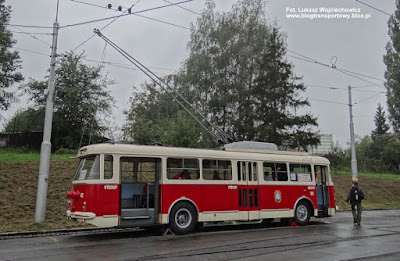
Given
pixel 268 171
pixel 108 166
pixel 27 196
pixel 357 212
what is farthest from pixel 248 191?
pixel 27 196

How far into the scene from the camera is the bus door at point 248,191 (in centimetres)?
1355

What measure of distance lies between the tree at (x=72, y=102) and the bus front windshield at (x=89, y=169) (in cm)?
1806

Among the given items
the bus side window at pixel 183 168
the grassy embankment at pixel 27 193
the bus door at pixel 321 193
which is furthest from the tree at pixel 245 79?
the bus side window at pixel 183 168

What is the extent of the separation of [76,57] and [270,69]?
16.0 metres

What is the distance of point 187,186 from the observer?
12422mm

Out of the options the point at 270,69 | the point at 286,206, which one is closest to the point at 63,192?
the point at 286,206

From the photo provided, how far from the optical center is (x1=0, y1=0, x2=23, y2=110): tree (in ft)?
69.8

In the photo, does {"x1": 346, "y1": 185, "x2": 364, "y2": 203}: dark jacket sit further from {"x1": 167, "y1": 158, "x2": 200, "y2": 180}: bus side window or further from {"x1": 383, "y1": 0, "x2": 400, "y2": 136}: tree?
{"x1": 383, "y1": 0, "x2": 400, "y2": 136}: tree

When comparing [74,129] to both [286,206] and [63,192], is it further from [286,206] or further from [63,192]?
[286,206]

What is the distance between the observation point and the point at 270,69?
3094 centimetres

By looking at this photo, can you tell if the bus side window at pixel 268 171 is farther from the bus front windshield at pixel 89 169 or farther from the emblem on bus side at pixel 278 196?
the bus front windshield at pixel 89 169

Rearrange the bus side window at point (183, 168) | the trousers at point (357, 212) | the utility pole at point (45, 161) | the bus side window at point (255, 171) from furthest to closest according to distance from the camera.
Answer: the trousers at point (357, 212) → the bus side window at point (255, 171) → the utility pole at point (45, 161) → the bus side window at point (183, 168)

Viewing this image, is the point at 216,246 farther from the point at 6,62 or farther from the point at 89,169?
the point at 6,62

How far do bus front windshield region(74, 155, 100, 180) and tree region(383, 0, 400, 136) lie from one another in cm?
4008
